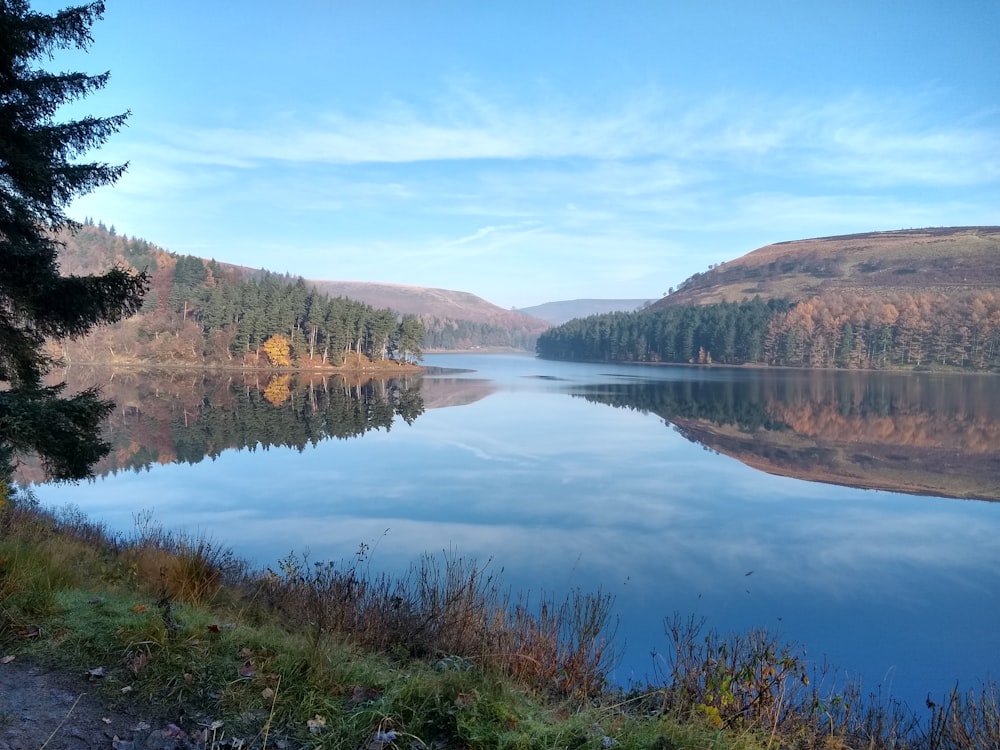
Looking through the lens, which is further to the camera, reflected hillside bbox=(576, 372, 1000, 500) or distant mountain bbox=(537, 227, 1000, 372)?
distant mountain bbox=(537, 227, 1000, 372)

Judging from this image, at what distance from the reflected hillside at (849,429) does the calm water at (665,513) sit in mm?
206

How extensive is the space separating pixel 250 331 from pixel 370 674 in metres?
78.6

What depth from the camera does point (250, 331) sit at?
77.8m

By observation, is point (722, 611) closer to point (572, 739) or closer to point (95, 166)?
point (572, 739)

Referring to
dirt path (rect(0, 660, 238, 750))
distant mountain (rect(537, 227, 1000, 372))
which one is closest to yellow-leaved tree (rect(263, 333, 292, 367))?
distant mountain (rect(537, 227, 1000, 372))

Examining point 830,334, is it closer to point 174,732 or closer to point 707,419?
point 707,419

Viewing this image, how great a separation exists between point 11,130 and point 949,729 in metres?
11.9

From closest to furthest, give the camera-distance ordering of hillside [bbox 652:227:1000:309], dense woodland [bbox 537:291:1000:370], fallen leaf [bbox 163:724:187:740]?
1. fallen leaf [bbox 163:724:187:740]
2. dense woodland [bbox 537:291:1000:370]
3. hillside [bbox 652:227:1000:309]

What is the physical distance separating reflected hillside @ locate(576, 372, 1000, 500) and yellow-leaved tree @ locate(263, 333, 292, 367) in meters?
38.2

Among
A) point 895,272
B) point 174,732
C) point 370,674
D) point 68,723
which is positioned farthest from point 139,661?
point 895,272

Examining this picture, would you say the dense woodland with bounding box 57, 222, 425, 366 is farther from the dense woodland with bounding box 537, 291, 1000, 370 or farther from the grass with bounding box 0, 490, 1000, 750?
the grass with bounding box 0, 490, 1000, 750

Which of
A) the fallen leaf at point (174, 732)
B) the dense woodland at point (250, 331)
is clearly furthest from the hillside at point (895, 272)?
the fallen leaf at point (174, 732)

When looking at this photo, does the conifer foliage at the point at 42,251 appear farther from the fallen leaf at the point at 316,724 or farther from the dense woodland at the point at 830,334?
the dense woodland at the point at 830,334

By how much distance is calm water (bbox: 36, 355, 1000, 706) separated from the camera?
34.0 feet
